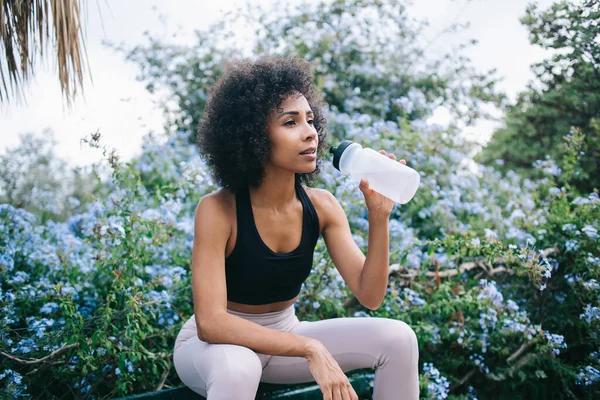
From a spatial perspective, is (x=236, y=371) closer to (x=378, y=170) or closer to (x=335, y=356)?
(x=335, y=356)

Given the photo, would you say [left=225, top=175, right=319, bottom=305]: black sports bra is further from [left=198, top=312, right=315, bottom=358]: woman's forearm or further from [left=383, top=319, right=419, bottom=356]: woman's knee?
[left=383, top=319, right=419, bottom=356]: woman's knee

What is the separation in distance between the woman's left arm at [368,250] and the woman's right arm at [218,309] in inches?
14.8

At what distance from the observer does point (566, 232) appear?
115 inches

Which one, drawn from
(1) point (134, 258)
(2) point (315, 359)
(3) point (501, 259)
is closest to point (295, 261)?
(2) point (315, 359)

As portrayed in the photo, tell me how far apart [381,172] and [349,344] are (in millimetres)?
635

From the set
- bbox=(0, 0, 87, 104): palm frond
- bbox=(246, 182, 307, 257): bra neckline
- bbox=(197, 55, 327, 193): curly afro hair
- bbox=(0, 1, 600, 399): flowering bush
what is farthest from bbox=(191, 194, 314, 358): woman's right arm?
bbox=(0, 0, 87, 104): palm frond

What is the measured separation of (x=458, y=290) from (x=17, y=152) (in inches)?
157

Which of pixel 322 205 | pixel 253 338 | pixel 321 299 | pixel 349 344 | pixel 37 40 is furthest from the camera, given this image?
pixel 321 299

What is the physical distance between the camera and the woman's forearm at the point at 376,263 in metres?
1.92

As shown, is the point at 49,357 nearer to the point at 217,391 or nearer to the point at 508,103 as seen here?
the point at 217,391

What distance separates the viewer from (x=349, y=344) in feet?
6.15

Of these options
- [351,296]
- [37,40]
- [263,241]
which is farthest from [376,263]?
[37,40]

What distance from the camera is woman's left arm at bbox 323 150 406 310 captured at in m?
1.90

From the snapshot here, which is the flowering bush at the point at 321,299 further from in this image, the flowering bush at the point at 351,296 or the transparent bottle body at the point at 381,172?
the transparent bottle body at the point at 381,172
